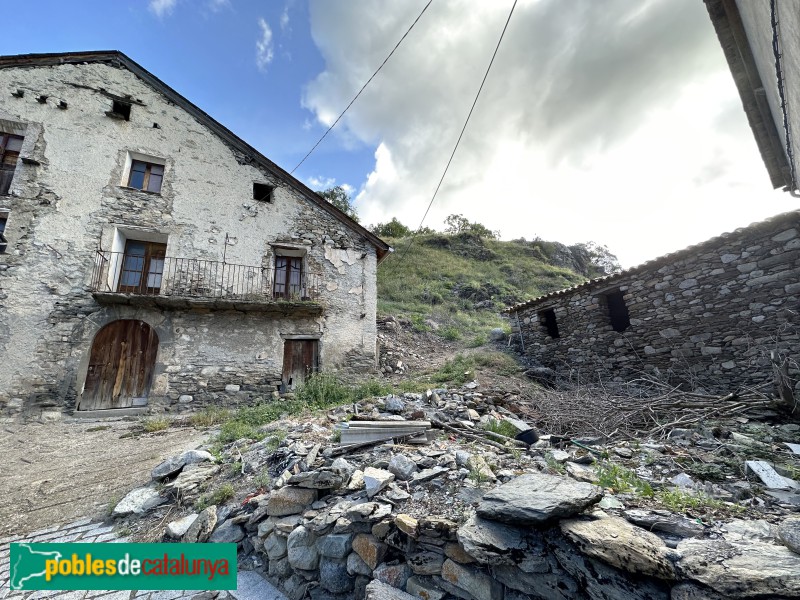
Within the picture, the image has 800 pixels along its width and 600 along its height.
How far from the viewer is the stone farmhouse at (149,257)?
7680 mm

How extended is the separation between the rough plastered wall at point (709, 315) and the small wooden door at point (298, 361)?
6778 mm

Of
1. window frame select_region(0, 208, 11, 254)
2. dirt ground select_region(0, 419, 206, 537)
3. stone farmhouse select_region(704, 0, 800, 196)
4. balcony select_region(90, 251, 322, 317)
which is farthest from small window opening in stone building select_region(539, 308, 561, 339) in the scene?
window frame select_region(0, 208, 11, 254)

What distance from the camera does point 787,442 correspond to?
3.83 meters

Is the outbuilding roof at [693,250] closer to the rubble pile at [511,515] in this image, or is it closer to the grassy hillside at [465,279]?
the rubble pile at [511,515]

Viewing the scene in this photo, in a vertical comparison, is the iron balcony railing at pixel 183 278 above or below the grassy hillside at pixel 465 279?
below

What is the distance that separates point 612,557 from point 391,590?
1.31 metres

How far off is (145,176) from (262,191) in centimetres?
305

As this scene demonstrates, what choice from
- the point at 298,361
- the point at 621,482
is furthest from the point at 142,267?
the point at 621,482

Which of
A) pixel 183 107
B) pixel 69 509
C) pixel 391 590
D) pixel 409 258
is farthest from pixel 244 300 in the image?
pixel 409 258

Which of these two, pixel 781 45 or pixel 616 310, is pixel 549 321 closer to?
pixel 616 310

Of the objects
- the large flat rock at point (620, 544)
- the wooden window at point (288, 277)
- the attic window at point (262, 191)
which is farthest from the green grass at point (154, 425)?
the large flat rock at point (620, 544)

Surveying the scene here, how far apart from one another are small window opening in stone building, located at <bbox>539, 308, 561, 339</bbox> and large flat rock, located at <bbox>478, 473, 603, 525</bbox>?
338 inches

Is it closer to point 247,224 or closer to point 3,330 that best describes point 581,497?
point 247,224

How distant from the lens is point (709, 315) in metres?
6.60
